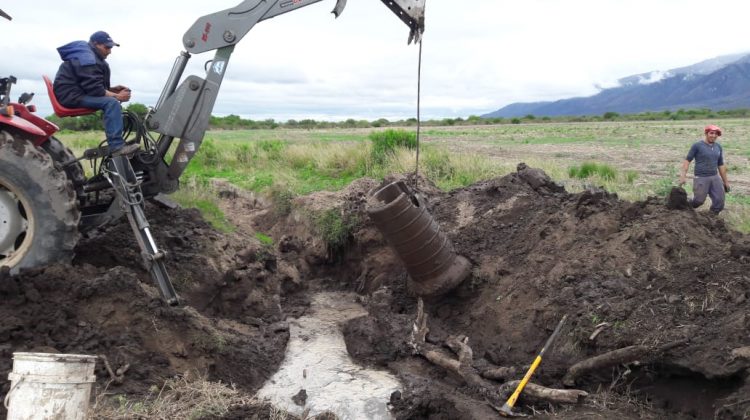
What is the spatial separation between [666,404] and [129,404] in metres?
4.32

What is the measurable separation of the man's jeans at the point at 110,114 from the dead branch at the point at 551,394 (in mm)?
4619

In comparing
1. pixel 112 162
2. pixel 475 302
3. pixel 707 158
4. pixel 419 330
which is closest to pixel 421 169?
pixel 707 158

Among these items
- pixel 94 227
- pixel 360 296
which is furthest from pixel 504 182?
pixel 94 227

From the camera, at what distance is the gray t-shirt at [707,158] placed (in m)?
10.5

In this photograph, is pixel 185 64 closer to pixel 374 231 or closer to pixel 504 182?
pixel 374 231

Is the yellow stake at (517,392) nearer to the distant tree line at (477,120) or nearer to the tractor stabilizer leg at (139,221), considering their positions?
the tractor stabilizer leg at (139,221)

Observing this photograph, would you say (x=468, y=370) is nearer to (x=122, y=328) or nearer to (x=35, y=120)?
(x=122, y=328)

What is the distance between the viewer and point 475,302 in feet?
26.9

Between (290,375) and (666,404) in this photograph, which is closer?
(666,404)

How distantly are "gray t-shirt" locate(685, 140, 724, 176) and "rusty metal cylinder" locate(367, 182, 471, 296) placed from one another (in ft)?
15.2

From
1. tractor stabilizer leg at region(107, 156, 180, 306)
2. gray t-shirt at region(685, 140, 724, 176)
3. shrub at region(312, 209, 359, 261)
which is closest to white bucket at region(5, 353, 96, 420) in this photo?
tractor stabilizer leg at region(107, 156, 180, 306)

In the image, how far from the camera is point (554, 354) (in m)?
6.52

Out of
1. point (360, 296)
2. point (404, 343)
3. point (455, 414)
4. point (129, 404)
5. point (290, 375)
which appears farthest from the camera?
point (360, 296)

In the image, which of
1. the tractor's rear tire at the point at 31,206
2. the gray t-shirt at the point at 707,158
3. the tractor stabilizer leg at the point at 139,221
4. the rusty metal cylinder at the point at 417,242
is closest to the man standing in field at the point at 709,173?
the gray t-shirt at the point at 707,158
